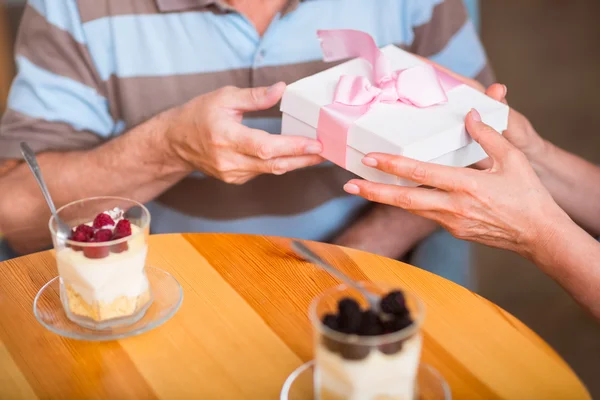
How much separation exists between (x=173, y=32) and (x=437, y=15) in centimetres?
53

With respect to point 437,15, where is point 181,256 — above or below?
below

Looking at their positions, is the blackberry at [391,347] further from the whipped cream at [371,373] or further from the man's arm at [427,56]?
the man's arm at [427,56]

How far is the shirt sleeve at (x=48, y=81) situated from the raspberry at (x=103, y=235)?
1.66 ft

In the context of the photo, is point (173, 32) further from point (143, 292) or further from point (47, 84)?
point (143, 292)

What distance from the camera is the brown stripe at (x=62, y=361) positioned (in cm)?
94

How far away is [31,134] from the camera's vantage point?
1457 mm

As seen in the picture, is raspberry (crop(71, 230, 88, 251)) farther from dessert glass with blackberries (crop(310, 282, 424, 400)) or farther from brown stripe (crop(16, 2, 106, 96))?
brown stripe (crop(16, 2, 106, 96))

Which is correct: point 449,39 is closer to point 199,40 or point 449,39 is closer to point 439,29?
point 439,29

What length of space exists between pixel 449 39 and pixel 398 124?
0.48 meters

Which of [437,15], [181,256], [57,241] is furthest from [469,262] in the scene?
[57,241]

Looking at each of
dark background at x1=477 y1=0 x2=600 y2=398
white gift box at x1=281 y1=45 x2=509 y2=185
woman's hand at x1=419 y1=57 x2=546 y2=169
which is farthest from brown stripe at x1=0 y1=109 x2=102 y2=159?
dark background at x1=477 y1=0 x2=600 y2=398

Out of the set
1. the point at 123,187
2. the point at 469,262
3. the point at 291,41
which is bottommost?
the point at 469,262

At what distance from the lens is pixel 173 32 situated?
149 centimetres

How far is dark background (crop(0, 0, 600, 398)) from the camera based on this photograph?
2.27 metres
